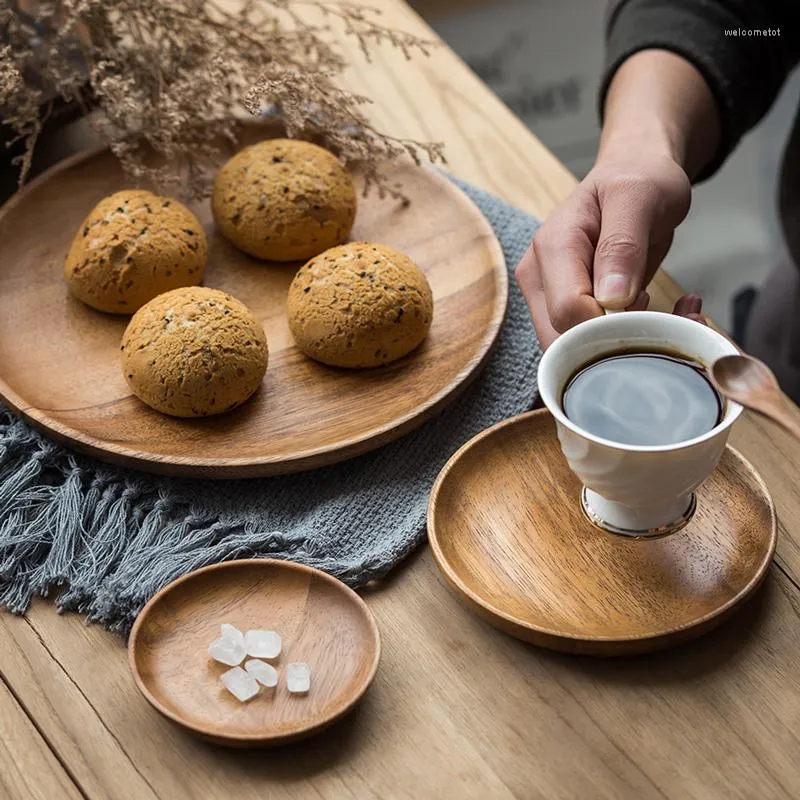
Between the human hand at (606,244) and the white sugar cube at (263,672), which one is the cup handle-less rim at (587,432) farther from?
the white sugar cube at (263,672)

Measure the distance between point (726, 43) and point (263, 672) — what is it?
844 mm

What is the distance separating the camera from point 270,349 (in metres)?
1.04

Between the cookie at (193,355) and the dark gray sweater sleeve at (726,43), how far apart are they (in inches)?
20.9

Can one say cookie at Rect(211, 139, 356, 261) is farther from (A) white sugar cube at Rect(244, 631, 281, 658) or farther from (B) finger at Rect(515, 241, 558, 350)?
(A) white sugar cube at Rect(244, 631, 281, 658)

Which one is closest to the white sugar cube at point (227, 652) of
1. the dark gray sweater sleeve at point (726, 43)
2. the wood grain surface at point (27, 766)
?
the wood grain surface at point (27, 766)

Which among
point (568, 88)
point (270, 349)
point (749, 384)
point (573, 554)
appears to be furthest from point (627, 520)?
point (568, 88)

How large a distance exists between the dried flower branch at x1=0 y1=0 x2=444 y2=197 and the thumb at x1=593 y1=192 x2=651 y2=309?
0.28 metres

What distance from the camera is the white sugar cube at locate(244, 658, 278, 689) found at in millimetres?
765

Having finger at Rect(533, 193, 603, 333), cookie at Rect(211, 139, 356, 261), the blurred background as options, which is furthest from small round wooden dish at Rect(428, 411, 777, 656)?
the blurred background

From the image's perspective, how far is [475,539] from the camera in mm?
862

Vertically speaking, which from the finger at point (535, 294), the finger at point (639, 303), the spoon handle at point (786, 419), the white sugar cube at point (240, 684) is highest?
the spoon handle at point (786, 419)

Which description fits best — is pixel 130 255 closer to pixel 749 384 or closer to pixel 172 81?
pixel 172 81

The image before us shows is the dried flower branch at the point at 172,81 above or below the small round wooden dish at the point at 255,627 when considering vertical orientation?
above

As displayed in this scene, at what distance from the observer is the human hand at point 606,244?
880mm
